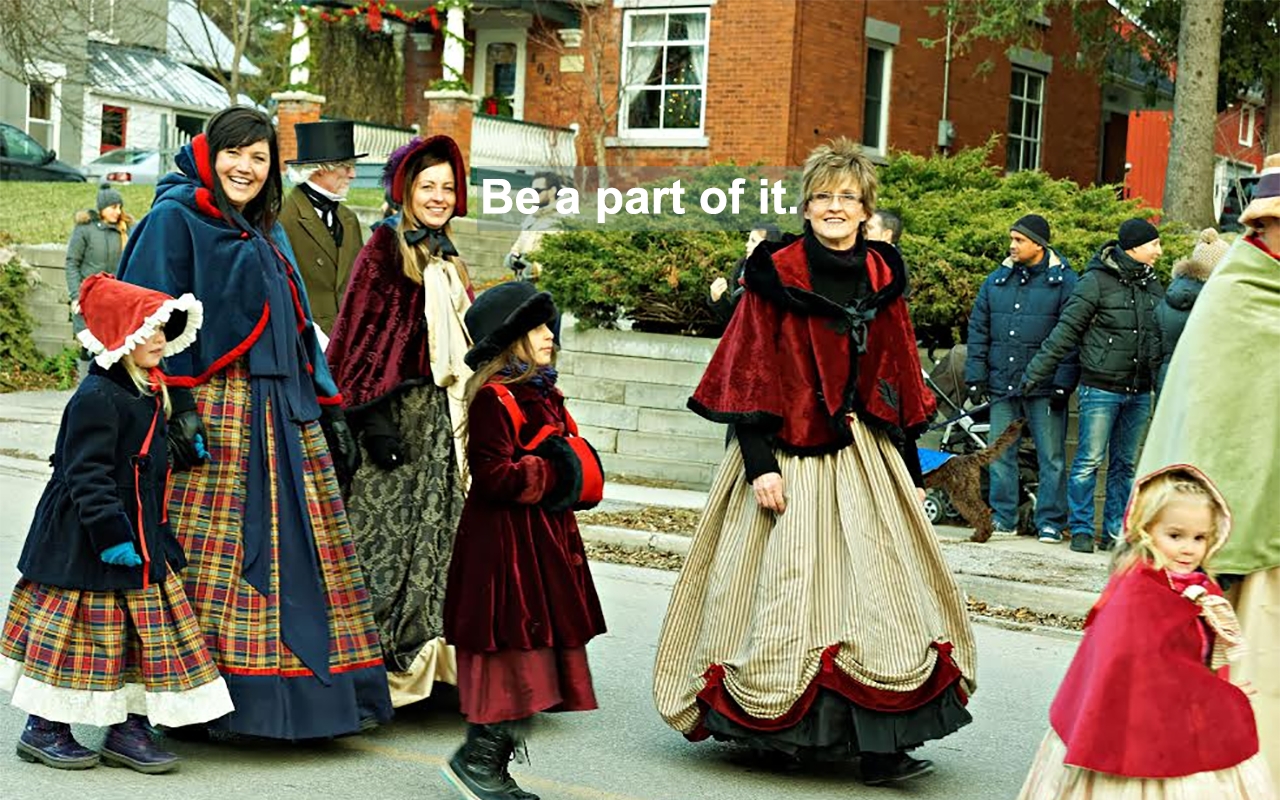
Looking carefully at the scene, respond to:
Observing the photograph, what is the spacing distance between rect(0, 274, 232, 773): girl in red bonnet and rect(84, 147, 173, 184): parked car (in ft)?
101

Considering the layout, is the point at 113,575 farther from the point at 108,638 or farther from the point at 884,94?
the point at 884,94

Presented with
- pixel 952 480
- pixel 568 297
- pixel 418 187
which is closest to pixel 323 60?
pixel 568 297

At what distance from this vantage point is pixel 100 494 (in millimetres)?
5562

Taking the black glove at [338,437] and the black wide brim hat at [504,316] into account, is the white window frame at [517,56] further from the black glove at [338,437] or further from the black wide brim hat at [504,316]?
the black wide brim hat at [504,316]

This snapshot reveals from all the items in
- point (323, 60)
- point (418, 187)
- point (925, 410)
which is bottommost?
point (925, 410)

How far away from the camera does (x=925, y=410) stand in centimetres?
634

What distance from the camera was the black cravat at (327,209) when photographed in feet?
26.5

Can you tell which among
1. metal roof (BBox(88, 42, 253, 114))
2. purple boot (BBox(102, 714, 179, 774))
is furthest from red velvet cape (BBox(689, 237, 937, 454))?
metal roof (BBox(88, 42, 253, 114))

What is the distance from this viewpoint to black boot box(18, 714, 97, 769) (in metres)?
5.86

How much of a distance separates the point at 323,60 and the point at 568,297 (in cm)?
1662

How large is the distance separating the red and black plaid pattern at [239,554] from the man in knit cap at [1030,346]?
654cm

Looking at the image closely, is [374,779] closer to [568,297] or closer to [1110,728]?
[1110,728]

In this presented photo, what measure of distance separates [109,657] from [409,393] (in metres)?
1.57

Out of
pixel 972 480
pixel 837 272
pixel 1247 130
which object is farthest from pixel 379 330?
pixel 1247 130
